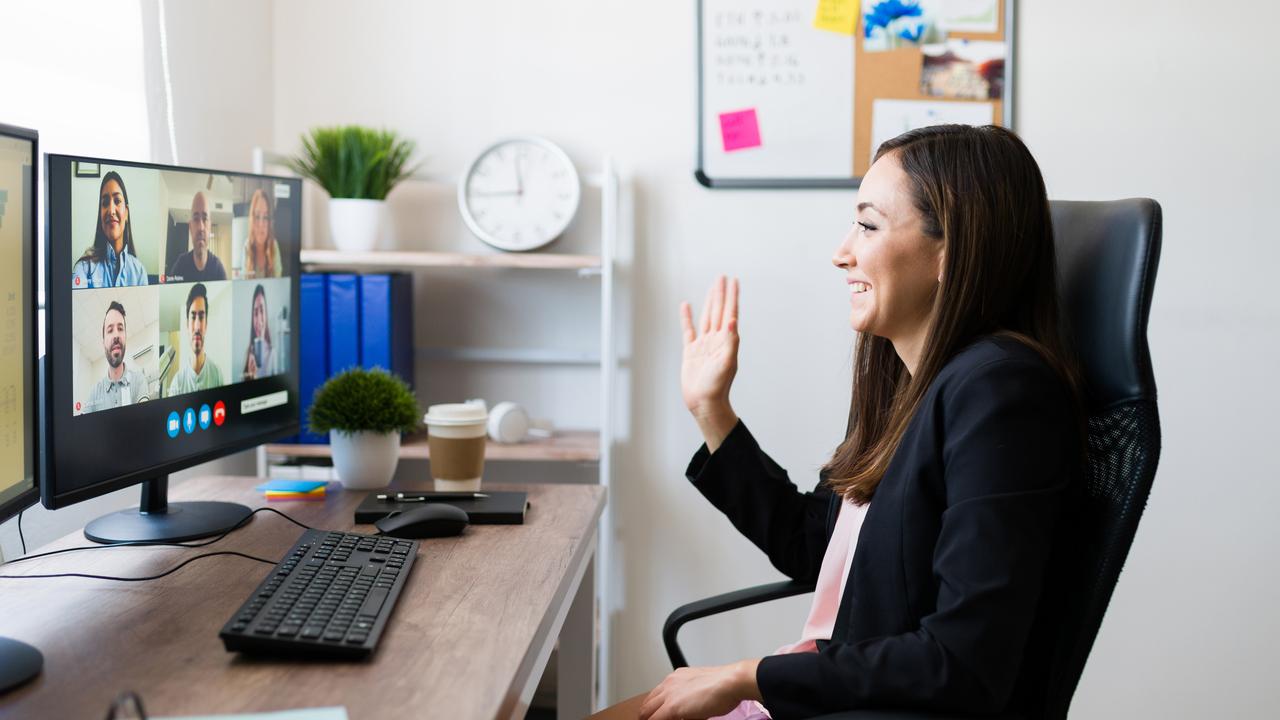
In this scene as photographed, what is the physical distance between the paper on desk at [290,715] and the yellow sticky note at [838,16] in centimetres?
201

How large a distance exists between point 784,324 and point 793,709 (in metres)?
1.50

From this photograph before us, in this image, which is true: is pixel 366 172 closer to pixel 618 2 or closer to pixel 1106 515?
pixel 618 2

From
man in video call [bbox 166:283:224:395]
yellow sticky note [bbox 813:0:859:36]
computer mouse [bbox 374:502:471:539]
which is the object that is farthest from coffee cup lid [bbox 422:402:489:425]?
yellow sticky note [bbox 813:0:859:36]

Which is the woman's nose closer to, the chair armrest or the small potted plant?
the chair armrest

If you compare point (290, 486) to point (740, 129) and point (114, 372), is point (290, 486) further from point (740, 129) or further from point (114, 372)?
point (740, 129)

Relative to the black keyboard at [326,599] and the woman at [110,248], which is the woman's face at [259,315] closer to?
the woman at [110,248]

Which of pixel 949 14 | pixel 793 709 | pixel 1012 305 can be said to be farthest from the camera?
pixel 949 14

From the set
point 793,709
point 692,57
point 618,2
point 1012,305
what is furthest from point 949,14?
point 793,709

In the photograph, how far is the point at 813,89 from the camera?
2445mm

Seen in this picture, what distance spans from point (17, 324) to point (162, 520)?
46 cm

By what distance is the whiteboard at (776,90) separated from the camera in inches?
95.7

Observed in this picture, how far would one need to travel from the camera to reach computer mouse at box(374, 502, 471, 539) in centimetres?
139

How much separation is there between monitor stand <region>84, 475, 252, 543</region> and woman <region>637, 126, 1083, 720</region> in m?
0.63

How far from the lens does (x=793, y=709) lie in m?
1.09
